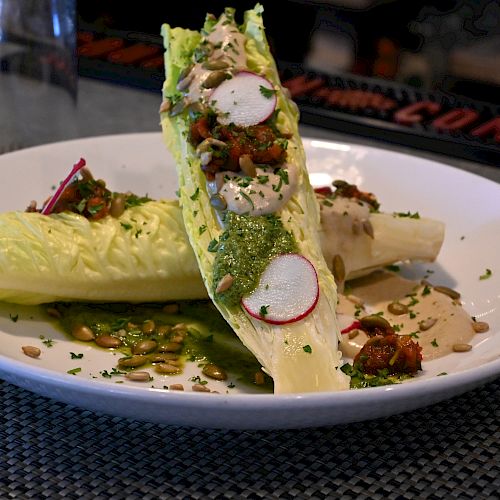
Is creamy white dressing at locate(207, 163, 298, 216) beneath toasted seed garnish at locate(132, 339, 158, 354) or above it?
above

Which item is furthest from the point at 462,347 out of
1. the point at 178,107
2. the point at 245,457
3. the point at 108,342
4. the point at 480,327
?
the point at 178,107

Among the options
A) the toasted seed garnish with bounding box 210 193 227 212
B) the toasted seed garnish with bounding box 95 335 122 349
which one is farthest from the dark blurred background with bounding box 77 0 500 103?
the toasted seed garnish with bounding box 95 335 122 349

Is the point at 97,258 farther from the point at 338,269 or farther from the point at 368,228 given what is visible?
the point at 368,228

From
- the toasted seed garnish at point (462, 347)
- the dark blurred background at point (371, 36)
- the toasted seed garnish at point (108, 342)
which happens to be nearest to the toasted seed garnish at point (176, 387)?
the toasted seed garnish at point (108, 342)

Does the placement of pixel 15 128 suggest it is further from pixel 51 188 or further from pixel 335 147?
pixel 335 147

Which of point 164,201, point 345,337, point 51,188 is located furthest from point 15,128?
point 345,337

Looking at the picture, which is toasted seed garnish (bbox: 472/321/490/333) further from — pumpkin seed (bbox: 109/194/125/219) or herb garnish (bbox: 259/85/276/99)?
pumpkin seed (bbox: 109/194/125/219)
